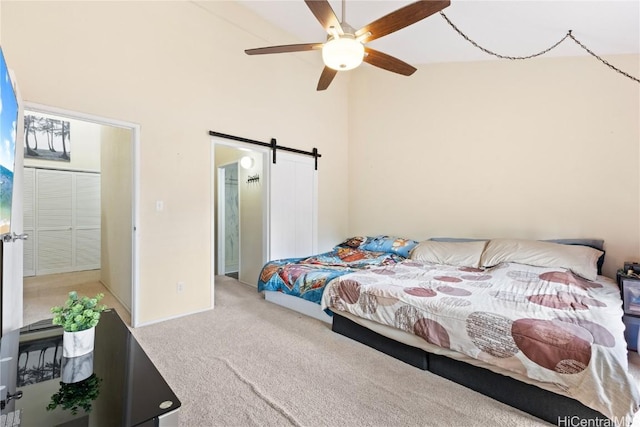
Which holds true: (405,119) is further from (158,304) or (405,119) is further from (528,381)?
(158,304)

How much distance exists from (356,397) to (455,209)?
3.01m

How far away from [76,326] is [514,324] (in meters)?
2.20

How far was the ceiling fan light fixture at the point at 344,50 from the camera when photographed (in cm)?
200

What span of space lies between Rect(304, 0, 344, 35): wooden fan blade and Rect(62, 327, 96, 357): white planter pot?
2.10 meters

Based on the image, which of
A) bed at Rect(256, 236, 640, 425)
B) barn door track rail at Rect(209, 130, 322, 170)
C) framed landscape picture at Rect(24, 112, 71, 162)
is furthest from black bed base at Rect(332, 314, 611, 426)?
framed landscape picture at Rect(24, 112, 71, 162)

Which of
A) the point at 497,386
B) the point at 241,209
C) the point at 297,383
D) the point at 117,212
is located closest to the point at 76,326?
the point at 297,383

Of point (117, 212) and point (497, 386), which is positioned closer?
point (497, 386)

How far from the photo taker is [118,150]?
3787 mm

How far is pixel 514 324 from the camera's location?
1675mm

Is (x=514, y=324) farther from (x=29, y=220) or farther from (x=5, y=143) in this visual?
(x=29, y=220)

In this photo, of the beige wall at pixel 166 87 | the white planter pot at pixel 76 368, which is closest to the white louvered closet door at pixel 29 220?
the beige wall at pixel 166 87

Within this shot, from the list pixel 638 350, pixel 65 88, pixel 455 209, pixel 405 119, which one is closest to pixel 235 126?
pixel 65 88

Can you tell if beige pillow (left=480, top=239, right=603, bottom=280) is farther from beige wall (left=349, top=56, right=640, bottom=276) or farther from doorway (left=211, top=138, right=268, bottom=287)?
doorway (left=211, top=138, right=268, bottom=287)

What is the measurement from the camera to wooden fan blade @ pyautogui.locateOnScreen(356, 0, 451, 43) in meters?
1.75
